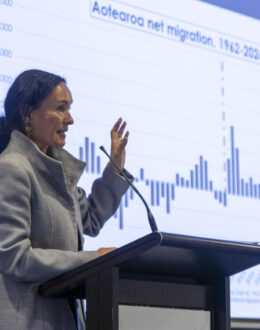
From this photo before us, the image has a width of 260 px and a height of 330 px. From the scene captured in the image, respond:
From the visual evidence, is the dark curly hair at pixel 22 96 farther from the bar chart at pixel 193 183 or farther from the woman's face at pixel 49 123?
the bar chart at pixel 193 183

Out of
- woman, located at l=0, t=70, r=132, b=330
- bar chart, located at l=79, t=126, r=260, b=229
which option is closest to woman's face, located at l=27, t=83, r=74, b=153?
woman, located at l=0, t=70, r=132, b=330

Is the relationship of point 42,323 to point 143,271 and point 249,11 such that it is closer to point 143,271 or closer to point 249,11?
point 143,271

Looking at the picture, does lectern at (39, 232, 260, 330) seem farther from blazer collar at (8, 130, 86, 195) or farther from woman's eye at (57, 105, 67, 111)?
woman's eye at (57, 105, 67, 111)

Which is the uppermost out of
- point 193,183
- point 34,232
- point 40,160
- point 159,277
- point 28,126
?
point 193,183

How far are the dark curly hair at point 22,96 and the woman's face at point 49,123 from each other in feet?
0.05

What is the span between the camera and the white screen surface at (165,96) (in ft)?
8.02

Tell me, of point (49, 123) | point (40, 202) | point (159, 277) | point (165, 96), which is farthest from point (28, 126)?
point (165, 96)

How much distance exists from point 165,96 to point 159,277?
4.75ft

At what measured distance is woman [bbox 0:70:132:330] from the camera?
1.40 metres

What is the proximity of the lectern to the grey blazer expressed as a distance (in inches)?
1.7

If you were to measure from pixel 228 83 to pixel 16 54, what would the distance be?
101 cm

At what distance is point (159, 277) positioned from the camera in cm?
138

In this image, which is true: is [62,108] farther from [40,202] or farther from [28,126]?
[40,202]

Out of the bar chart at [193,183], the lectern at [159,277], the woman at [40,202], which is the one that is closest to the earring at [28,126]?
the woman at [40,202]
